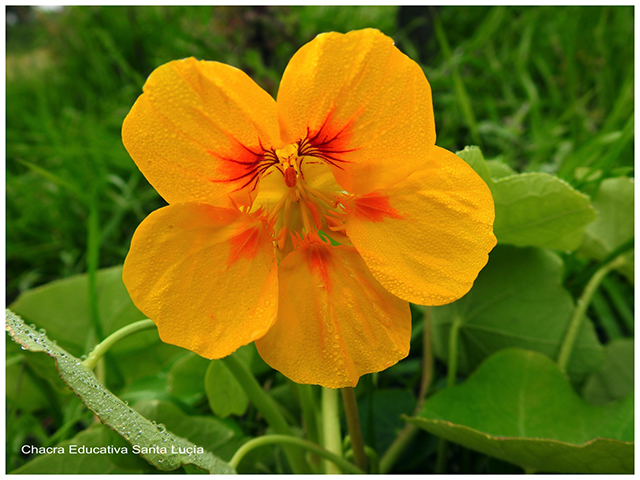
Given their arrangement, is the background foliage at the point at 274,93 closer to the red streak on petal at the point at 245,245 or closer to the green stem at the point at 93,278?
the green stem at the point at 93,278

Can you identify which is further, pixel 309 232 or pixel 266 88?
pixel 266 88

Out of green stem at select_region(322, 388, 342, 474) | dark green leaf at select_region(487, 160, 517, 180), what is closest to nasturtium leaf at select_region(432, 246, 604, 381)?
dark green leaf at select_region(487, 160, 517, 180)

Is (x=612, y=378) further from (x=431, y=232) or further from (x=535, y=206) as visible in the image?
(x=431, y=232)

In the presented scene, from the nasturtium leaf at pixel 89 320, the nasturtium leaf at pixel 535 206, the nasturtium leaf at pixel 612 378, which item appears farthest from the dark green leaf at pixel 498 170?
the nasturtium leaf at pixel 89 320

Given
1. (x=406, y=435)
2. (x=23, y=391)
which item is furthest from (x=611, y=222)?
(x=23, y=391)

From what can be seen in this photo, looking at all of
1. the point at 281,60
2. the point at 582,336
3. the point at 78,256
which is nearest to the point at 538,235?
the point at 582,336

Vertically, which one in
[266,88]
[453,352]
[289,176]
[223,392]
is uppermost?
[289,176]

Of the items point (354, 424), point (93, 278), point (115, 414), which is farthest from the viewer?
point (93, 278)

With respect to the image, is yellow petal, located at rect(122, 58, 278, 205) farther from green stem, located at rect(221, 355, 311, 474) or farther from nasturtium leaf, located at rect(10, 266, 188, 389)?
nasturtium leaf, located at rect(10, 266, 188, 389)
